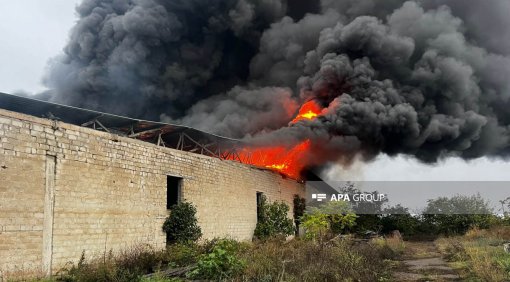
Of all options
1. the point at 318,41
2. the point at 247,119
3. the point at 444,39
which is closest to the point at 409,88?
the point at 444,39

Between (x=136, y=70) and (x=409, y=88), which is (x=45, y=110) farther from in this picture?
(x=409, y=88)

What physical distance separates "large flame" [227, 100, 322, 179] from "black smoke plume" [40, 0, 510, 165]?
0.54m

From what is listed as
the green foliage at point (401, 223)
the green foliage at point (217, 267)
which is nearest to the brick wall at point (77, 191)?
the green foliage at point (217, 267)

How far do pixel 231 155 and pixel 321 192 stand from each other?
1034cm

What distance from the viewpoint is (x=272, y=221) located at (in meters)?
19.0

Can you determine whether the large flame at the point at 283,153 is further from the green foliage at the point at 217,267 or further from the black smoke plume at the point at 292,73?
the green foliage at the point at 217,267

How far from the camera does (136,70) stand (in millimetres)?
24297

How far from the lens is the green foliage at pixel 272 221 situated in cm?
1831

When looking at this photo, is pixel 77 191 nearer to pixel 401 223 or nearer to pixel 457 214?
pixel 401 223

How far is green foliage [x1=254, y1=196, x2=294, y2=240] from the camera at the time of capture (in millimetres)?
18312

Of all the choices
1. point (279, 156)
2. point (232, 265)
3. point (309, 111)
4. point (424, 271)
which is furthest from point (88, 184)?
point (309, 111)

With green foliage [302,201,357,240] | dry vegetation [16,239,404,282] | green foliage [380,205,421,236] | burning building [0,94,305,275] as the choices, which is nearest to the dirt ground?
dry vegetation [16,239,404,282]

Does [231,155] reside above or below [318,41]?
below

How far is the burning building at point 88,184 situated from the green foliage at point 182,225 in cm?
31
